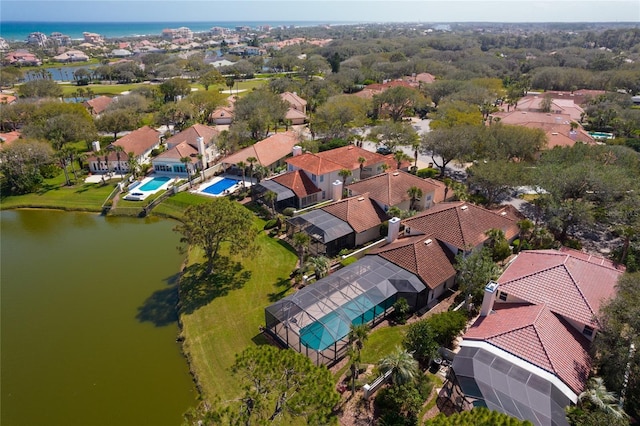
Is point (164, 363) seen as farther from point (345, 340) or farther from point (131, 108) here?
point (131, 108)

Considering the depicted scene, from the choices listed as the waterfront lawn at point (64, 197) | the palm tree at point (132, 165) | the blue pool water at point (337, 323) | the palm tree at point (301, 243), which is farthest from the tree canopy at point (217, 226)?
the palm tree at point (132, 165)

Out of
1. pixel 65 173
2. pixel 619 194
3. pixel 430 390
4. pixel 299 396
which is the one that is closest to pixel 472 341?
pixel 430 390

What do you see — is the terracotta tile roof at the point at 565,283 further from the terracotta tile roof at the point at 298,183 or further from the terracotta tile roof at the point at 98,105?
the terracotta tile roof at the point at 98,105

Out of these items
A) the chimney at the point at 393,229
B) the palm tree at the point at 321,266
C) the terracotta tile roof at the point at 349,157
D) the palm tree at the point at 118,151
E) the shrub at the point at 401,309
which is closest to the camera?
the shrub at the point at 401,309

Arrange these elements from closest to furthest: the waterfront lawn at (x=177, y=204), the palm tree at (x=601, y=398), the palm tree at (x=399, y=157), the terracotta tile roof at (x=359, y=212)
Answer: the palm tree at (x=601, y=398), the terracotta tile roof at (x=359, y=212), the waterfront lawn at (x=177, y=204), the palm tree at (x=399, y=157)

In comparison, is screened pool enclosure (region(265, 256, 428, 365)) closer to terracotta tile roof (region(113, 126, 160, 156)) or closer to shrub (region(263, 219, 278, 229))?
shrub (region(263, 219, 278, 229))

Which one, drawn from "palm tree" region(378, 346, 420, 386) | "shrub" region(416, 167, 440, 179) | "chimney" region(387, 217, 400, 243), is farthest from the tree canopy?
"shrub" region(416, 167, 440, 179)
